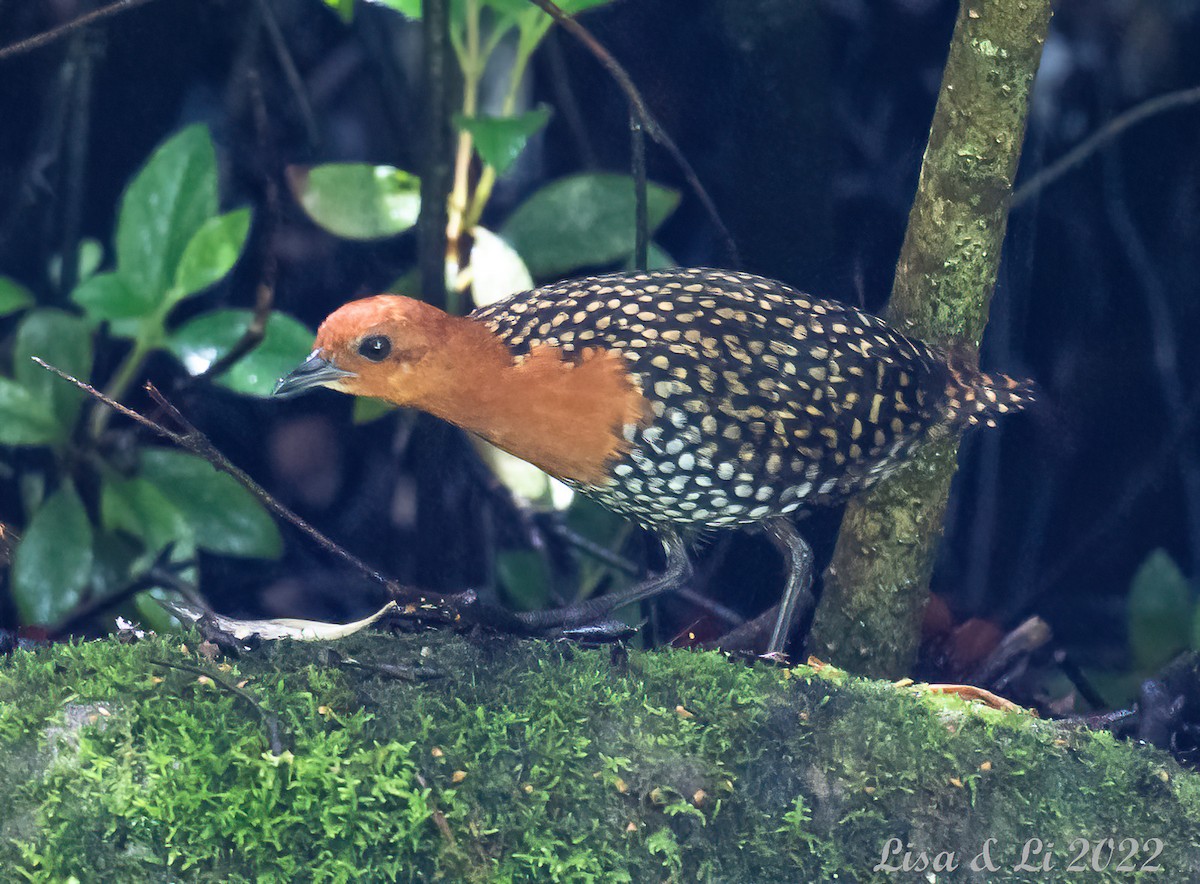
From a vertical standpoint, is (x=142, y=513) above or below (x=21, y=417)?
below

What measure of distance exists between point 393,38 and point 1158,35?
1.64 meters

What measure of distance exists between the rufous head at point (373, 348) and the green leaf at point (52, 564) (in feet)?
2.20

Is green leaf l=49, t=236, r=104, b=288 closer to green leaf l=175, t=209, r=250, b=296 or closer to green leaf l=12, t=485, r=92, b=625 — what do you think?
green leaf l=175, t=209, r=250, b=296

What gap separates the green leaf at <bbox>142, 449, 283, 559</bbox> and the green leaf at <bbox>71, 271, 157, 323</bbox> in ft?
1.02

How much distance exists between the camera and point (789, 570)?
90.7 inches

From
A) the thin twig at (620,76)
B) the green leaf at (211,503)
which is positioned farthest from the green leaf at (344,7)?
the green leaf at (211,503)

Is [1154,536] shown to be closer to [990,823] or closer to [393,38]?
[990,823]

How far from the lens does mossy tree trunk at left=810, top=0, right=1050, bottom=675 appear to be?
2.00m

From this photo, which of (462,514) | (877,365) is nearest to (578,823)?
(877,365)

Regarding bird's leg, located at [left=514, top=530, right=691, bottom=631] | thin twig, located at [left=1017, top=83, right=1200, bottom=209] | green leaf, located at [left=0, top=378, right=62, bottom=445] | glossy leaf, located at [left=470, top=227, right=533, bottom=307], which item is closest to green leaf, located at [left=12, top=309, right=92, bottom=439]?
green leaf, located at [left=0, top=378, right=62, bottom=445]

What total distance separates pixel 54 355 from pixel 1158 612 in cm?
249

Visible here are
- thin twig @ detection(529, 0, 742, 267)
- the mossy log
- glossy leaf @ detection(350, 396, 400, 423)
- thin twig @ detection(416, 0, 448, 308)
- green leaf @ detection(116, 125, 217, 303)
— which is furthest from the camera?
glossy leaf @ detection(350, 396, 400, 423)

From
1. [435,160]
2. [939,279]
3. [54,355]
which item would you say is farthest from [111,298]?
[939,279]

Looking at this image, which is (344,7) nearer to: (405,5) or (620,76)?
(405,5)
